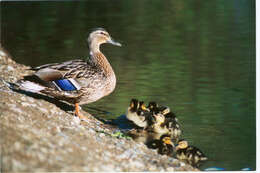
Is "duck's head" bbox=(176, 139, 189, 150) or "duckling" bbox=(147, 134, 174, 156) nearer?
"duckling" bbox=(147, 134, 174, 156)

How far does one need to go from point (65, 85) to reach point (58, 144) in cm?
111

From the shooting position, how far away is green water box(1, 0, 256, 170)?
5.43 meters

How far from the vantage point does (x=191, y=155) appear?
15.0ft

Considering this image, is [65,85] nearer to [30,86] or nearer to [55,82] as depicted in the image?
[55,82]

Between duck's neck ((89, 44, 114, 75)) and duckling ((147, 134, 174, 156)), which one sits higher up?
duck's neck ((89, 44, 114, 75))

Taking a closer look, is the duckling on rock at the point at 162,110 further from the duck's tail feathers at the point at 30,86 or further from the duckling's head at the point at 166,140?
the duck's tail feathers at the point at 30,86

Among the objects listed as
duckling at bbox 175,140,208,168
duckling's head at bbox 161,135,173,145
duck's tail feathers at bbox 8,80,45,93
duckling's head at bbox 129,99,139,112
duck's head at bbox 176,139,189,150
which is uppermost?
duck's tail feathers at bbox 8,80,45,93

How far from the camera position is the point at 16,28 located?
9.20 m

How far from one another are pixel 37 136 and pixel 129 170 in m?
0.77

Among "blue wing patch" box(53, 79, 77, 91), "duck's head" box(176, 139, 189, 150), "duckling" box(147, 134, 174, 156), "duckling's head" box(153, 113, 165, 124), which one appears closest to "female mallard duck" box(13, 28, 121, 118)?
"blue wing patch" box(53, 79, 77, 91)

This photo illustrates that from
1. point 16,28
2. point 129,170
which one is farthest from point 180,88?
point 16,28

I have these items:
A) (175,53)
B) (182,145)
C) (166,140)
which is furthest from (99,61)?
(175,53)

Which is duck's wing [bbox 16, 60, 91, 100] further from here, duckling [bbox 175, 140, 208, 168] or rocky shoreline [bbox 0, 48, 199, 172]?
duckling [bbox 175, 140, 208, 168]

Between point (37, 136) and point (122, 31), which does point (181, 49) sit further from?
point (37, 136)
